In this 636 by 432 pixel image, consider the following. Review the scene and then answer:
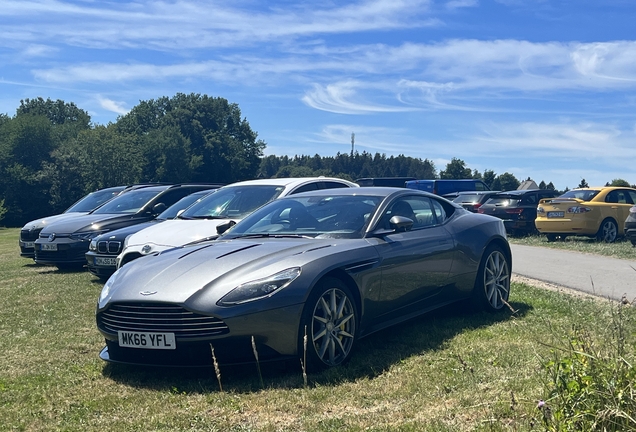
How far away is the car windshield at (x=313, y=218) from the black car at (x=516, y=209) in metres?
16.0

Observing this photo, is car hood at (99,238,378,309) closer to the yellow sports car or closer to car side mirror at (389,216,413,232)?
car side mirror at (389,216,413,232)

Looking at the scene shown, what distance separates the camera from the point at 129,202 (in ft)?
44.7

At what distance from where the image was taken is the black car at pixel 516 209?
2183cm

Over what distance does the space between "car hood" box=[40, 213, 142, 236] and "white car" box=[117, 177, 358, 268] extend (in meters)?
2.77

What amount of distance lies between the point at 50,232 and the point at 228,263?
914 cm

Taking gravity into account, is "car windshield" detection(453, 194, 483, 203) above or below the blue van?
below

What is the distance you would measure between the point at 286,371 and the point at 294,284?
2.28ft

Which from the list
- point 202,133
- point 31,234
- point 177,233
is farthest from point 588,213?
point 202,133

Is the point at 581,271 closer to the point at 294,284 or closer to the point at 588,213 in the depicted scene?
the point at 588,213

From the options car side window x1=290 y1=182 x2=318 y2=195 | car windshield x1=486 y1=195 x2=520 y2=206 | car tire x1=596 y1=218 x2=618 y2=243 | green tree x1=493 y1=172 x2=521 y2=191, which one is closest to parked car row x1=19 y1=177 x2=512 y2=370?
car side window x1=290 y1=182 x2=318 y2=195

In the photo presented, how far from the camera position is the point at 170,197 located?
13.5 meters

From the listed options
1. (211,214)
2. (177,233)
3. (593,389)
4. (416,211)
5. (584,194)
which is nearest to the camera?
(593,389)

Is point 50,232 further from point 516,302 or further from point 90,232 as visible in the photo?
point 516,302

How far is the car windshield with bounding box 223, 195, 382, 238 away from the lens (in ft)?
20.0
